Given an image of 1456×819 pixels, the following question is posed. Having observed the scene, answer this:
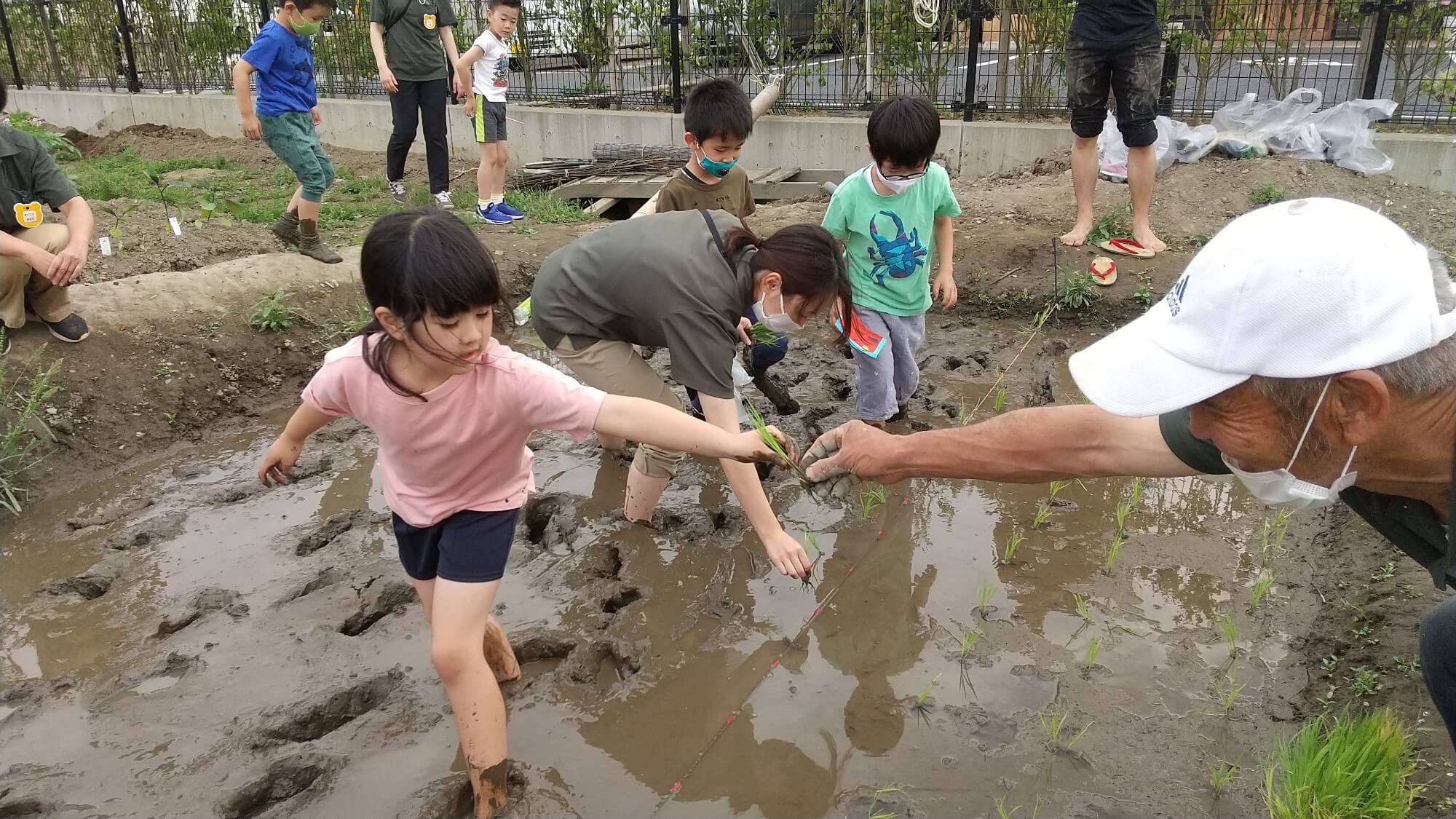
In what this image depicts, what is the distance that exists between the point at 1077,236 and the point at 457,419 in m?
4.89

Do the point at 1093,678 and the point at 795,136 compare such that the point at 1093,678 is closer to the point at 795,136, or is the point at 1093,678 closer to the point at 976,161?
the point at 976,161

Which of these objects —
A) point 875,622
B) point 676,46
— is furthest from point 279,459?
point 676,46

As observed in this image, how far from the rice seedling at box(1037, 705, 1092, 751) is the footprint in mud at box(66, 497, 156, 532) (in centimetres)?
362

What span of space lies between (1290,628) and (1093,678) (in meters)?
0.74

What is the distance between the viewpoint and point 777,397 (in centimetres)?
481

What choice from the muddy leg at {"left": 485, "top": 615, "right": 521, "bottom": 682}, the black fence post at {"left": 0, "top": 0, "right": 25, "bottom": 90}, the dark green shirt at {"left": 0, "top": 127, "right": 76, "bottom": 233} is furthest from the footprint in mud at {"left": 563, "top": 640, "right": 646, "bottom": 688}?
the black fence post at {"left": 0, "top": 0, "right": 25, "bottom": 90}

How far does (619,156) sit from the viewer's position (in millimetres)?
8594

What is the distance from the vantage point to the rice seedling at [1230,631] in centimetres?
296

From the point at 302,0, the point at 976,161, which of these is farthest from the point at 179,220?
the point at 976,161

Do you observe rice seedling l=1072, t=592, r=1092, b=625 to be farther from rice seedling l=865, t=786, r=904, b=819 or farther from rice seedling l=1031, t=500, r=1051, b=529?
rice seedling l=865, t=786, r=904, b=819

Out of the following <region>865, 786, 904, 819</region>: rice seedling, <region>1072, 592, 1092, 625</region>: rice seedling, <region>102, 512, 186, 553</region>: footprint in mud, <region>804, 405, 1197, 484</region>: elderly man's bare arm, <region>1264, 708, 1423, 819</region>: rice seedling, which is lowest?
<region>865, 786, 904, 819</region>: rice seedling

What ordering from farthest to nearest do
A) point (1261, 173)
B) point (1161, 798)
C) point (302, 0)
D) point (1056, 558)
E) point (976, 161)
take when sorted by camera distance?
point (976, 161) → point (1261, 173) → point (302, 0) → point (1056, 558) → point (1161, 798)

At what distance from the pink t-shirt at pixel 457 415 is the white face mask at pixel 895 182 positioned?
2147mm

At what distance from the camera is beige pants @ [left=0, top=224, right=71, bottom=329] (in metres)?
4.22
